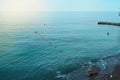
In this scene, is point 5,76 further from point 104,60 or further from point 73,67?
point 104,60

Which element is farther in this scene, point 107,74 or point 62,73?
point 62,73

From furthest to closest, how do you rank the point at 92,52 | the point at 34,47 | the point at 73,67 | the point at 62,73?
the point at 34,47, the point at 92,52, the point at 73,67, the point at 62,73

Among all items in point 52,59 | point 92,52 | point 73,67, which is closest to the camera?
point 73,67

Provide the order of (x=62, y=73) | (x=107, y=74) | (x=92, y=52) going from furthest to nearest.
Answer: (x=92, y=52) → (x=62, y=73) → (x=107, y=74)

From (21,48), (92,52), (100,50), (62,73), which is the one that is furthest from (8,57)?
(100,50)

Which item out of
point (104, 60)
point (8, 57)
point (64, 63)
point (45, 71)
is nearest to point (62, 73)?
point (45, 71)

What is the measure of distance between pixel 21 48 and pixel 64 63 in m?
20.0

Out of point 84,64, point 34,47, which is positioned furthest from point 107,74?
point 34,47

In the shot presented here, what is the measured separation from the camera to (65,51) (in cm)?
5934

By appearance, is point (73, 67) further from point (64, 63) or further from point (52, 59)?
point (52, 59)

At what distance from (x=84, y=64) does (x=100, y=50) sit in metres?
16.6

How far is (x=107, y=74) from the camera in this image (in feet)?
123

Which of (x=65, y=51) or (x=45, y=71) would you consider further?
(x=65, y=51)

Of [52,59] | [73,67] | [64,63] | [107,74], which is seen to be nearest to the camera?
[107,74]
